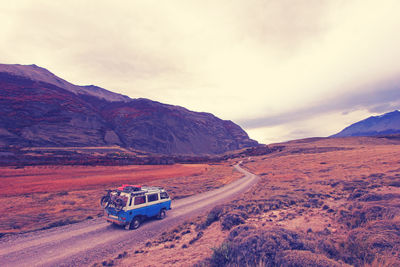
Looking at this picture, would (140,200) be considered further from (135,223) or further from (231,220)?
(231,220)

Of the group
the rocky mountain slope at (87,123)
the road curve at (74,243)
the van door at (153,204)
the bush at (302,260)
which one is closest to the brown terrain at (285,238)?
the bush at (302,260)

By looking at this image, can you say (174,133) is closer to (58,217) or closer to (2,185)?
(2,185)

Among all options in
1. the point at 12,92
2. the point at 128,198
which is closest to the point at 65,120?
the point at 12,92

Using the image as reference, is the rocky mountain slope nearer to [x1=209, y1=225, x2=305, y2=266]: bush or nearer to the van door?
the van door

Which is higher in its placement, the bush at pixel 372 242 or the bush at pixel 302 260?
the bush at pixel 302 260

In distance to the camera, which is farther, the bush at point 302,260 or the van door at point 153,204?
the van door at point 153,204

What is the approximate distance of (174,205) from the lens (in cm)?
1900

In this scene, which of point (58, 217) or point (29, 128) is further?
point (29, 128)

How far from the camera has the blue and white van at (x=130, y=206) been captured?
12.4 meters

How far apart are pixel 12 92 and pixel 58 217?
5797 inches

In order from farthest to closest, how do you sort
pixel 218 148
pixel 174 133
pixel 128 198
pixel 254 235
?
pixel 218 148 → pixel 174 133 → pixel 128 198 → pixel 254 235

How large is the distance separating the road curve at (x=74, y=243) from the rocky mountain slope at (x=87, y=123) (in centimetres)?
10238

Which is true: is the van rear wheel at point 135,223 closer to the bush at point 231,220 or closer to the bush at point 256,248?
the bush at point 231,220

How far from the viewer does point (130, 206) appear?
41.1ft
